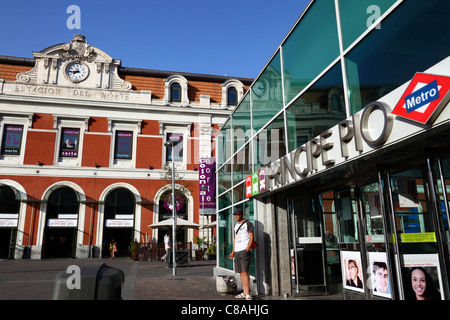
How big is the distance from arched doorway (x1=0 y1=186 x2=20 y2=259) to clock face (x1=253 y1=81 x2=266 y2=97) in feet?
72.0

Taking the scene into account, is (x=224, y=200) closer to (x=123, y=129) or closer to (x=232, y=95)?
(x=123, y=129)

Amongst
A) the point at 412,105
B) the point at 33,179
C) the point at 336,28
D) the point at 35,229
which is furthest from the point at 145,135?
the point at 412,105

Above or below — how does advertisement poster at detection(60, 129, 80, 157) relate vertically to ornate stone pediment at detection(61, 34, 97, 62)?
below

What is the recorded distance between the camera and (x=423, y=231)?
462 centimetres

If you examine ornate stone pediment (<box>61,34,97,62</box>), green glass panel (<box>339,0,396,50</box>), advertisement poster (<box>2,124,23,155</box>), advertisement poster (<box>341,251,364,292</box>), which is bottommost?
Answer: advertisement poster (<box>341,251,364,292</box>)

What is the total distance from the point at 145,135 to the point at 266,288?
2200 cm

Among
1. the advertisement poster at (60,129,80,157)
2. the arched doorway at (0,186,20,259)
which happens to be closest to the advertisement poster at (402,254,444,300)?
the advertisement poster at (60,129,80,157)

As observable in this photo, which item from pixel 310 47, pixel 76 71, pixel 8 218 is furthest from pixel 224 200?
pixel 76 71

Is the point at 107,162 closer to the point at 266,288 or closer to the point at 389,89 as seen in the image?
the point at 266,288

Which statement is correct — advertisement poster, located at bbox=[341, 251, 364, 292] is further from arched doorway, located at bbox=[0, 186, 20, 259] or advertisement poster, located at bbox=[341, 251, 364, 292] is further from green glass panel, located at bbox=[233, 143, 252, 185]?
arched doorway, located at bbox=[0, 186, 20, 259]

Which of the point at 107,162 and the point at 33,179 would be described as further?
the point at 107,162

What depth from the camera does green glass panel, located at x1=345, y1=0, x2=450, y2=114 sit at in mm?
3881

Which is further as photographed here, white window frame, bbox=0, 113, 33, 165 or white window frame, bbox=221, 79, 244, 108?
white window frame, bbox=221, 79, 244, 108
